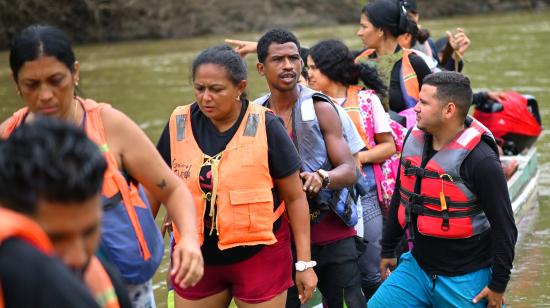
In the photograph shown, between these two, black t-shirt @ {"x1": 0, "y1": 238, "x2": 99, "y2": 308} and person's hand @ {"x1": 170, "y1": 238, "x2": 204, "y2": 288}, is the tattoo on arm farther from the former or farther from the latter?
black t-shirt @ {"x1": 0, "y1": 238, "x2": 99, "y2": 308}

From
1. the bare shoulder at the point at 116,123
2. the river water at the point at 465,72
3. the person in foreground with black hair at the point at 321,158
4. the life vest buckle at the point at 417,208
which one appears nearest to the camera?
the bare shoulder at the point at 116,123

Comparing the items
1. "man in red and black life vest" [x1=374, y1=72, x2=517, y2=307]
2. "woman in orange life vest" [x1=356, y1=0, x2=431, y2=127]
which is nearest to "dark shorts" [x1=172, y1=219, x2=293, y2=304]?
"man in red and black life vest" [x1=374, y1=72, x2=517, y2=307]

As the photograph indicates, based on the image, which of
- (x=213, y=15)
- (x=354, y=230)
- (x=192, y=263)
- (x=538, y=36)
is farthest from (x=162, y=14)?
(x=192, y=263)

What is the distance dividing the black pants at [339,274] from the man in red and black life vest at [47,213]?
3.26 m

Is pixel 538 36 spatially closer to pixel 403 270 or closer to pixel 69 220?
pixel 403 270

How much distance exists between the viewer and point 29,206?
2051 mm

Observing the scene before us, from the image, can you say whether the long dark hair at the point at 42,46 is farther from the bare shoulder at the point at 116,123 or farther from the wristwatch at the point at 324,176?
the wristwatch at the point at 324,176

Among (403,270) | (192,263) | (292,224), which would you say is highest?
(192,263)

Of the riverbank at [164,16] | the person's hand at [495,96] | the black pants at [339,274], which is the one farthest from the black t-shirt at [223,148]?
the riverbank at [164,16]

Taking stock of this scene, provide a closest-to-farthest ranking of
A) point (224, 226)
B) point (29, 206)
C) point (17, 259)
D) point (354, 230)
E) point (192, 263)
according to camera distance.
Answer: point (17, 259) < point (29, 206) < point (192, 263) < point (224, 226) < point (354, 230)

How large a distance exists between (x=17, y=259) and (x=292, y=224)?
2.87m

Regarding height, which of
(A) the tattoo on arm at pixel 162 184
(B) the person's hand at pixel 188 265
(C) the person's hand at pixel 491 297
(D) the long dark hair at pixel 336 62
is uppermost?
(A) the tattoo on arm at pixel 162 184

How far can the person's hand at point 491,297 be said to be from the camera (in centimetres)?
493

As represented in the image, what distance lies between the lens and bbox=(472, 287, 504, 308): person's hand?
4.93 m
